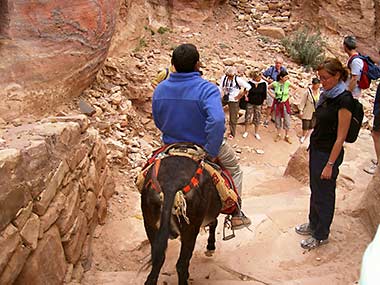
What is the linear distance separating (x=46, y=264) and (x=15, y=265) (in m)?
0.53

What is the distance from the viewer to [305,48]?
13.3 metres

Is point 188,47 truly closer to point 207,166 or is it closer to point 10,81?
point 207,166

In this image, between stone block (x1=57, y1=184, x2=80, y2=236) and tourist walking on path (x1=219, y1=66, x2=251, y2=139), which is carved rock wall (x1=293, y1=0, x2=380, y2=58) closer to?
tourist walking on path (x1=219, y1=66, x2=251, y2=139)

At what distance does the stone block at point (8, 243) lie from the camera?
9.53ft

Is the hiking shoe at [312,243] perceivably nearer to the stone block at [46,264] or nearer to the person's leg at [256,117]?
the stone block at [46,264]

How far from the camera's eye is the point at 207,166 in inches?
148

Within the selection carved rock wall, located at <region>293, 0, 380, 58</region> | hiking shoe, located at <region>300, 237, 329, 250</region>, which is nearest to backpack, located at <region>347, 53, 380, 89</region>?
hiking shoe, located at <region>300, 237, 329, 250</region>

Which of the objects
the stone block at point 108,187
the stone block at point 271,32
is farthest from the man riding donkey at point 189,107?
the stone block at point 271,32

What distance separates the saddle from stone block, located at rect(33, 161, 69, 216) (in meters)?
0.69

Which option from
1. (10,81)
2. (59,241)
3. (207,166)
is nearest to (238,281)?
(207,166)

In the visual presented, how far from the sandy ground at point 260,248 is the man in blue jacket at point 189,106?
1.28 metres

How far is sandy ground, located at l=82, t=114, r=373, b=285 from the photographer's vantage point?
165 inches

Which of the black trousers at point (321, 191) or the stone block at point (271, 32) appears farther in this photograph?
the stone block at point (271, 32)

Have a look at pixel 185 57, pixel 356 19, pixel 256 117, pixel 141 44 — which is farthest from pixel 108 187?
pixel 356 19
